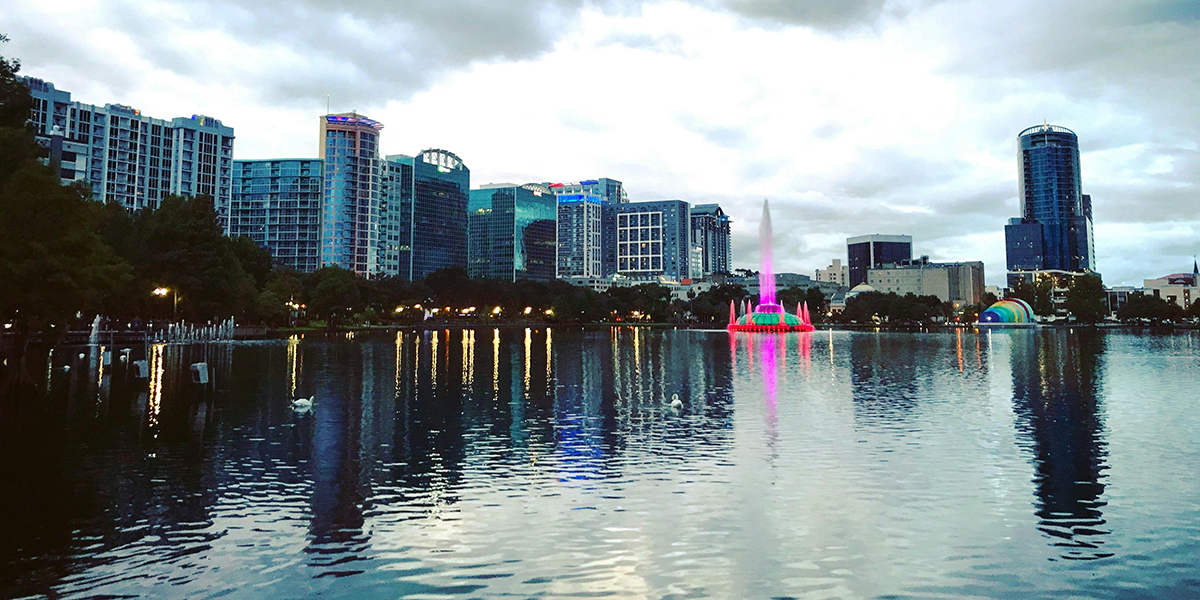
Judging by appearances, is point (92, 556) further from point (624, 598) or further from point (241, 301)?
point (241, 301)

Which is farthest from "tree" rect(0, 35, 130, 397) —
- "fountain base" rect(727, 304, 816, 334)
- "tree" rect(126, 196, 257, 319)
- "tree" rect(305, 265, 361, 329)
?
"fountain base" rect(727, 304, 816, 334)

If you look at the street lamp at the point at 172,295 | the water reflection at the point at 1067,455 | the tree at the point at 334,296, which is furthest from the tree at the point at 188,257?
the water reflection at the point at 1067,455

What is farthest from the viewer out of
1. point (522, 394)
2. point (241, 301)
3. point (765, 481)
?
point (241, 301)

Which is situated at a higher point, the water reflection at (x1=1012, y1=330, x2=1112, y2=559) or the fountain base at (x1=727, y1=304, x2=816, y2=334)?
the fountain base at (x1=727, y1=304, x2=816, y2=334)

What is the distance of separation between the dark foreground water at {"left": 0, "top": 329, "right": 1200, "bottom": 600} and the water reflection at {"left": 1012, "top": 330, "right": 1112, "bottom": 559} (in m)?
0.13

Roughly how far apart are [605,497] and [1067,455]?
48.5ft

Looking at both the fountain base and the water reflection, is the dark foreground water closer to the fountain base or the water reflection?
the water reflection

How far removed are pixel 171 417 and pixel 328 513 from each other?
17.4 m

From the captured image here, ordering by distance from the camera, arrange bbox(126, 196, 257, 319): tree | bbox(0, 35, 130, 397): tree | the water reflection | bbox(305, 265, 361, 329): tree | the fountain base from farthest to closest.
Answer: the fountain base
bbox(305, 265, 361, 329): tree
bbox(126, 196, 257, 319): tree
bbox(0, 35, 130, 397): tree
the water reflection

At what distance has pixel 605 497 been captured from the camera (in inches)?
704

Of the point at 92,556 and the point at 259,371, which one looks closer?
the point at 92,556

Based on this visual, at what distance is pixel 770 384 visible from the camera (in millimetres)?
44562

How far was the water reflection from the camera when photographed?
49.8 ft

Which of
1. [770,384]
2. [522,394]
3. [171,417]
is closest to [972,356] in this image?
[770,384]
